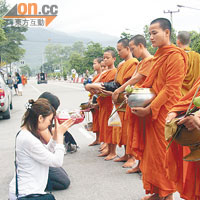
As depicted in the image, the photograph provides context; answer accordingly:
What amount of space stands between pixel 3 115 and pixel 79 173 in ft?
22.1

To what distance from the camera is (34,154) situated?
2914mm

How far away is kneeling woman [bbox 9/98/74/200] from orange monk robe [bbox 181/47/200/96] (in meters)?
1.98

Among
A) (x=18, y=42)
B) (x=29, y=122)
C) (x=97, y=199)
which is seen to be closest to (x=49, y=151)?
(x=29, y=122)

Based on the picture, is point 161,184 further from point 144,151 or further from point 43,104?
point 43,104

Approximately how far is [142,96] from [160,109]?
240mm

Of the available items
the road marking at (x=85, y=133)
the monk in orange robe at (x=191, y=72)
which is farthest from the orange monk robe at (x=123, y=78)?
the road marking at (x=85, y=133)

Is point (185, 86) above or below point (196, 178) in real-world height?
above

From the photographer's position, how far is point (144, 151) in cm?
370

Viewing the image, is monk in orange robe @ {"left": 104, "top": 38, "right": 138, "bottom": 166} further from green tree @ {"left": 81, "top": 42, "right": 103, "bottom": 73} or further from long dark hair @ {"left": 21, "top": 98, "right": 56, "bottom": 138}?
green tree @ {"left": 81, "top": 42, "right": 103, "bottom": 73}

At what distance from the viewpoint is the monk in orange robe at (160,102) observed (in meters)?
3.30

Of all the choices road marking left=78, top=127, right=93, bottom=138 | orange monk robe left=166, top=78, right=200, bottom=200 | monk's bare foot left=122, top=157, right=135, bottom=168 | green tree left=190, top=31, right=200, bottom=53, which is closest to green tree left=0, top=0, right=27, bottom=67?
green tree left=190, top=31, right=200, bottom=53

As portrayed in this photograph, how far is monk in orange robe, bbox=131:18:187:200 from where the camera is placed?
130 inches

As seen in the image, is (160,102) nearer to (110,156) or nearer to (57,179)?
(57,179)

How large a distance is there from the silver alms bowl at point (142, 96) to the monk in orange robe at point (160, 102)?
0.04 meters
